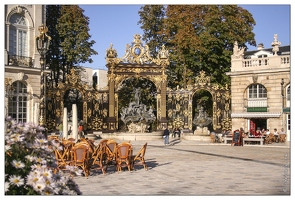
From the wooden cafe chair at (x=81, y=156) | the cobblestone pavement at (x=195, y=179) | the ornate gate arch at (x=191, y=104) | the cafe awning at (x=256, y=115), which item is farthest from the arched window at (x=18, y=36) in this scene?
the wooden cafe chair at (x=81, y=156)

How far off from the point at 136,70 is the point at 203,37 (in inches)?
213

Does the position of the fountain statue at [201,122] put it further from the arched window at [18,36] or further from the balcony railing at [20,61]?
the arched window at [18,36]

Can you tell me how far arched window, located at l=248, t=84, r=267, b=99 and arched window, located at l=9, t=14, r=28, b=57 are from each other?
14.5 meters

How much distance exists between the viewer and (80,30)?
3606 cm

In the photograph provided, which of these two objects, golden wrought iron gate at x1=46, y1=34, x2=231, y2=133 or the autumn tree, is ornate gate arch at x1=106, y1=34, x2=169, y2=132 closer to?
golden wrought iron gate at x1=46, y1=34, x2=231, y2=133

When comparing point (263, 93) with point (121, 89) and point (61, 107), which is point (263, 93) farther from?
point (61, 107)

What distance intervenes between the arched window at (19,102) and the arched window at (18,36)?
2.02m

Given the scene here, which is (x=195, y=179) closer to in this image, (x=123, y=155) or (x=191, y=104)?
(x=123, y=155)

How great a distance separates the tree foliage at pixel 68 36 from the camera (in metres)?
35.6

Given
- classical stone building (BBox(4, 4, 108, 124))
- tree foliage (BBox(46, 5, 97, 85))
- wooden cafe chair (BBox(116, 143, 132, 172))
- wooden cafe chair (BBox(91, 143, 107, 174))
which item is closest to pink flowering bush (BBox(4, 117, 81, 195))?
wooden cafe chair (BBox(91, 143, 107, 174))

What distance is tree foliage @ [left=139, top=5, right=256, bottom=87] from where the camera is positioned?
110 ft

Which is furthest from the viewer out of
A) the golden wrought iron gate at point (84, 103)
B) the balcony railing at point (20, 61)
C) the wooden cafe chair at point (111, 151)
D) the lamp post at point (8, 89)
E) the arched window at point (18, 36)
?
the golden wrought iron gate at point (84, 103)

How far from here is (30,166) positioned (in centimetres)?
691
